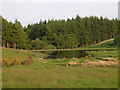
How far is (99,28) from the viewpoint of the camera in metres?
112

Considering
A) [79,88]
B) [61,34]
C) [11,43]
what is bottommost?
[79,88]

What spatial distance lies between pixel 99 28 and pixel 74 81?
345 feet

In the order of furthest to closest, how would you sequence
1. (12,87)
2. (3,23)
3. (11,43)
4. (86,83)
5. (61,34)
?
(61,34) < (11,43) < (3,23) < (86,83) < (12,87)

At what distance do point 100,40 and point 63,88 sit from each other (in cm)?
10521

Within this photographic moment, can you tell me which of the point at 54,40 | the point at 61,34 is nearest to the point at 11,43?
the point at 54,40

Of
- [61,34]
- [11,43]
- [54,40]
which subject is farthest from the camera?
[61,34]

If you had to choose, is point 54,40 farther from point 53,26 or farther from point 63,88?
point 63,88

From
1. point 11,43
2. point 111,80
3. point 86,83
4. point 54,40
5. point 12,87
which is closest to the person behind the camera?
point 12,87

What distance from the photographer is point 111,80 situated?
11.6m

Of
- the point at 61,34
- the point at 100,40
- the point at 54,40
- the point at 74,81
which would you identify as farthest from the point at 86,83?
the point at 100,40

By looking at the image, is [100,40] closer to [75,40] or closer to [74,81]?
[75,40]

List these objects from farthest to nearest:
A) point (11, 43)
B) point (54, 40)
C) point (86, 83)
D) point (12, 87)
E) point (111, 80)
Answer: point (54, 40) < point (11, 43) < point (111, 80) < point (86, 83) < point (12, 87)

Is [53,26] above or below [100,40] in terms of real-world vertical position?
above

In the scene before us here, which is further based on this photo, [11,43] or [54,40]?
[54,40]
